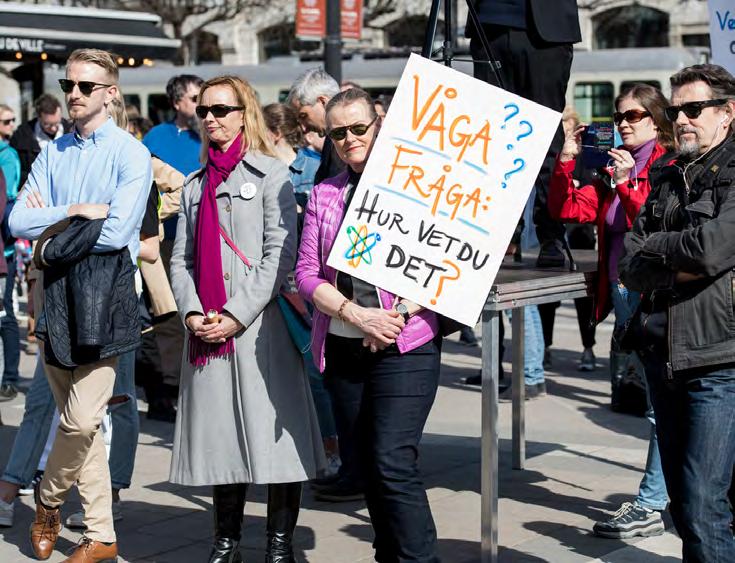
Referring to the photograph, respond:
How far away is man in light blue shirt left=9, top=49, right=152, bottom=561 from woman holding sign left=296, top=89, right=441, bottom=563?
87cm

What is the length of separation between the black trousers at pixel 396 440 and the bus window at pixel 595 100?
1727 cm

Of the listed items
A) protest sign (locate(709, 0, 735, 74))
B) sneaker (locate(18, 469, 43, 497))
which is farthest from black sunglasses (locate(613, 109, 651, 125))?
sneaker (locate(18, 469, 43, 497))

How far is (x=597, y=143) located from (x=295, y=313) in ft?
4.81

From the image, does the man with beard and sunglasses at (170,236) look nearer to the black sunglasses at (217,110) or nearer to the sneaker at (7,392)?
the sneaker at (7,392)

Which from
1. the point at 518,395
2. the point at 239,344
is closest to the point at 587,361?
the point at 518,395

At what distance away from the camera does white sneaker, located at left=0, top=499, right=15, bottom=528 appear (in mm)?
5930

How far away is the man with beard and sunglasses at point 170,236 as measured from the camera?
8.05 metres

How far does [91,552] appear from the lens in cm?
522

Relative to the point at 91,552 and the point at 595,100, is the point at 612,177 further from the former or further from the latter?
the point at 595,100

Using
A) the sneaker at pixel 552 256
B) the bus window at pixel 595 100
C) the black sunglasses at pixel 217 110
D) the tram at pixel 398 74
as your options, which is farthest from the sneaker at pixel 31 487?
the bus window at pixel 595 100

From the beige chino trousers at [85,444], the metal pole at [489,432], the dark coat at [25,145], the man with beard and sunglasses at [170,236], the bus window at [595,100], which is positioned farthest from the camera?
the bus window at [595,100]

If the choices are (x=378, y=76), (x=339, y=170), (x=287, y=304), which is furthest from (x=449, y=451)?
(x=378, y=76)

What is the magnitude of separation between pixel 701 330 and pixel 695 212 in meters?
0.38

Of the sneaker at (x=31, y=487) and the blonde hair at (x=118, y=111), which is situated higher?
the blonde hair at (x=118, y=111)
